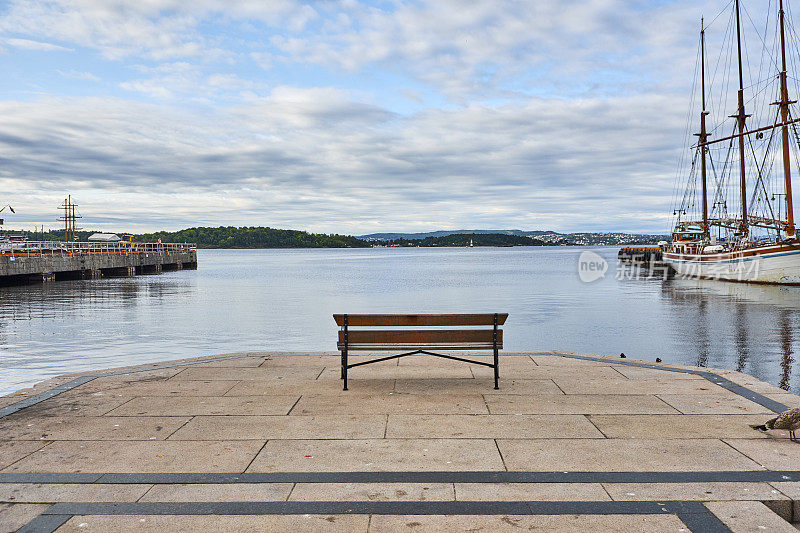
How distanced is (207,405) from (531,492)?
417cm

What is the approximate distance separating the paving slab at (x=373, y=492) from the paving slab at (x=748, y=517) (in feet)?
6.15

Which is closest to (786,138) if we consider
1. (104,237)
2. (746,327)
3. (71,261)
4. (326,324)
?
(746,327)

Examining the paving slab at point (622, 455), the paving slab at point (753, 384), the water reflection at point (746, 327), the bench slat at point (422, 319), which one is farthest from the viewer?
the water reflection at point (746, 327)

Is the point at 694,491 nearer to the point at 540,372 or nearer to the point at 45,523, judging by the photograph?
the point at 540,372

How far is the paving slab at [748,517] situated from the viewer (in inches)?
159

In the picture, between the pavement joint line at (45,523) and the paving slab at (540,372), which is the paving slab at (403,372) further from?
the pavement joint line at (45,523)

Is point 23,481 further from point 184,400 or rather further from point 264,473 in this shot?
point 184,400

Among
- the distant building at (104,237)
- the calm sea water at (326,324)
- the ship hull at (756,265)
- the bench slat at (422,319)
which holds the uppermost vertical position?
the distant building at (104,237)

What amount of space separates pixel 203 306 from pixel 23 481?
32.2 m

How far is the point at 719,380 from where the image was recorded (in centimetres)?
841

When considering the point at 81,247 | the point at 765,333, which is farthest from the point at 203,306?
the point at 81,247

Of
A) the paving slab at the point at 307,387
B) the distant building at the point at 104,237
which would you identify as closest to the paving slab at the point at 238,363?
the paving slab at the point at 307,387

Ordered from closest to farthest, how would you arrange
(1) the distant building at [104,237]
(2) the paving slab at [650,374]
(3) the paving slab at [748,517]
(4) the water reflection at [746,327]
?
1. (3) the paving slab at [748,517]
2. (2) the paving slab at [650,374]
3. (4) the water reflection at [746,327]
4. (1) the distant building at [104,237]

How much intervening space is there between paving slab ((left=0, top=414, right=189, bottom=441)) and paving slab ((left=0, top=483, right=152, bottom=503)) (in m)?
1.16
